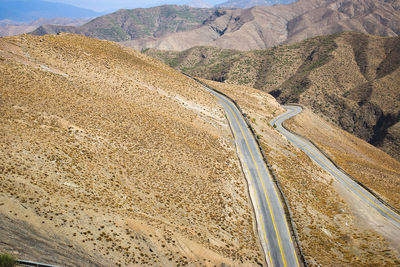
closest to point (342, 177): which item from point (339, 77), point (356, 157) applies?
point (356, 157)

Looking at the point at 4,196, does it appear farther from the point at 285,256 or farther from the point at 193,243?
the point at 285,256

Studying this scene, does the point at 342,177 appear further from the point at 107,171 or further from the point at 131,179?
the point at 107,171

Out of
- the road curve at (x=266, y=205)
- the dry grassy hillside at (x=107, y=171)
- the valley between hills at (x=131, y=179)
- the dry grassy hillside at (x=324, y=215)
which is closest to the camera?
the dry grassy hillside at (x=107, y=171)

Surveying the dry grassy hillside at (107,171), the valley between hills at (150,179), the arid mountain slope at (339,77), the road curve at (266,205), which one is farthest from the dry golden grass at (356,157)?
the arid mountain slope at (339,77)

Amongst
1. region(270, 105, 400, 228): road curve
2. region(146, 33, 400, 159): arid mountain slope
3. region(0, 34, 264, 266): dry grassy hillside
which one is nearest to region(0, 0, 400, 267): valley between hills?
region(0, 34, 264, 266): dry grassy hillside

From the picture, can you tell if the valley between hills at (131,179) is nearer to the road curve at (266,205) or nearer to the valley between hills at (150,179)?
the valley between hills at (150,179)

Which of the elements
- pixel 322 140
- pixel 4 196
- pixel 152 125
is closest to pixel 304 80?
pixel 322 140

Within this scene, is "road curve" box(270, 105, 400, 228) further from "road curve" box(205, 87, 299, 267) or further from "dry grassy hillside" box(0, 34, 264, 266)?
"dry grassy hillside" box(0, 34, 264, 266)
